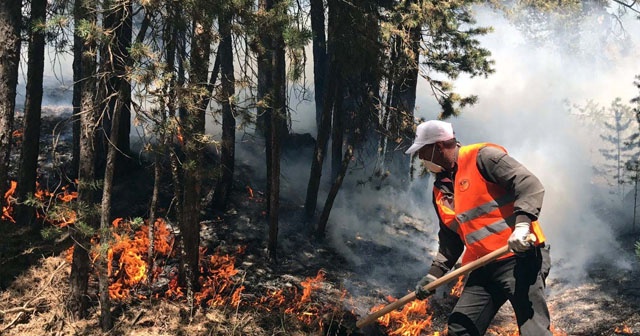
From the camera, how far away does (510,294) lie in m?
4.37

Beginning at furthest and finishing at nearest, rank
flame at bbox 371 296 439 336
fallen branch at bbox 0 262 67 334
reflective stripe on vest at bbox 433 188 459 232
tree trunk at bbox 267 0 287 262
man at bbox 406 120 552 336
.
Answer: tree trunk at bbox 267 0 287 262
flame at bbox 371 296 439 336
fallen branch at bbox 0 262 67 334
reflective stripe on vest at bbox 433 188 459 232
man at bbox 406 120 552 336

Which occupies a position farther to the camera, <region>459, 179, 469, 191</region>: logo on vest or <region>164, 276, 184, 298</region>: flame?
<region>164, 276, 184, 298</region>: flame

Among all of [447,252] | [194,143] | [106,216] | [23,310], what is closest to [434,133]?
[447,252]

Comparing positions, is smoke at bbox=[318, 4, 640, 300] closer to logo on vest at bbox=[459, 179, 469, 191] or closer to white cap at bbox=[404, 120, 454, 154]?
logo on vest at bbox=[459, 179, 469, 191]

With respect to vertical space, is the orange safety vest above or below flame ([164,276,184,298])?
above

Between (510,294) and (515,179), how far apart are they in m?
0.95

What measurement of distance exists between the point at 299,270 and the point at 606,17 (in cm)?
3566

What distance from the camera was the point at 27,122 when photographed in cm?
838

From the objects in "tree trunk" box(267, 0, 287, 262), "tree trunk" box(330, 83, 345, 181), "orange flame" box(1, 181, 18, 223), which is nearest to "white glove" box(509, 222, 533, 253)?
"tree trunk" box(267, 0, 287, 262)

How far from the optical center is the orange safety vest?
435 cm

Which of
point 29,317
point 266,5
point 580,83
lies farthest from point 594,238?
point 580,83

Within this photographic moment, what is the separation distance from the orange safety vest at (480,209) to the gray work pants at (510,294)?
12cm

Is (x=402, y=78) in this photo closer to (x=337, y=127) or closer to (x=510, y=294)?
(x=337, y=127)

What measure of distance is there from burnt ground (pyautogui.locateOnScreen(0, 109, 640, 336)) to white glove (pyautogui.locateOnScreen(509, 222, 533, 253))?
107 inches
